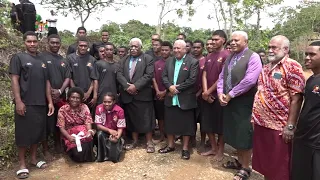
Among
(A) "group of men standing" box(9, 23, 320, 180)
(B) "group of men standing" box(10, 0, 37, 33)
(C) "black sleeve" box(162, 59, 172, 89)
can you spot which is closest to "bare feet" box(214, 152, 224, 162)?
(A) "group of men standing" box(9, 23, 320, 180)

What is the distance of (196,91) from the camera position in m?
5.34

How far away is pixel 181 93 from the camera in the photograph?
16.9 feet

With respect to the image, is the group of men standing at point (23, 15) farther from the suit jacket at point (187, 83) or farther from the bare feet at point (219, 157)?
the bare feet at point (219, 157)

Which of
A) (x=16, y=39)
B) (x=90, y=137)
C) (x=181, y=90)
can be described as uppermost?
(x=16, y=39)

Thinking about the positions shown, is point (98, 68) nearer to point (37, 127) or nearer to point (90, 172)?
point (37, 127)

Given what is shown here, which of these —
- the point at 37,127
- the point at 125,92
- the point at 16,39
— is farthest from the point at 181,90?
the point at 16,39

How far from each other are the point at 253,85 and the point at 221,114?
3.30ft

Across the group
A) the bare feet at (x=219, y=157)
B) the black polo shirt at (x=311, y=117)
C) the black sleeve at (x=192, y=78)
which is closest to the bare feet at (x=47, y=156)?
the black sleeve at (x=192, y=78)

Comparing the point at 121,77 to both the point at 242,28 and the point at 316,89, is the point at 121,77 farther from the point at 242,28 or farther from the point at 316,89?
the point at 242,28

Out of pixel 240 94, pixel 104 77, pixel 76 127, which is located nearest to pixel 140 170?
pixel 76 127

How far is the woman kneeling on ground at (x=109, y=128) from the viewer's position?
197 inches

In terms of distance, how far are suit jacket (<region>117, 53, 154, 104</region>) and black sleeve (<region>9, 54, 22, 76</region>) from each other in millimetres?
1736

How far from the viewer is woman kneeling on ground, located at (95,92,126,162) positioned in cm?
499

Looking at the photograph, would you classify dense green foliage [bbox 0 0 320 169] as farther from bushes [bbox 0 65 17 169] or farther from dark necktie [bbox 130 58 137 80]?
dark necktie [bbox 130 58 137 80]
